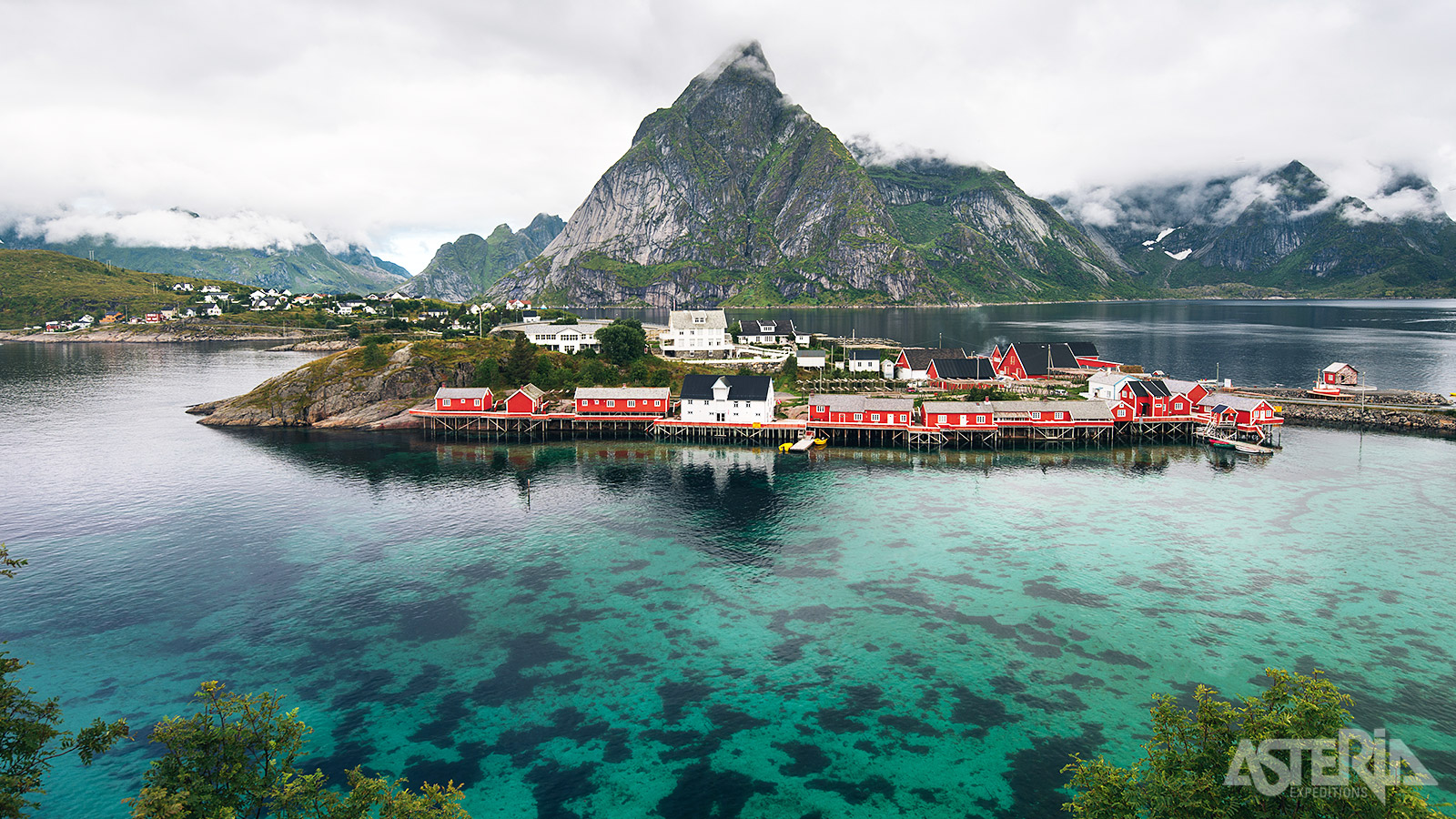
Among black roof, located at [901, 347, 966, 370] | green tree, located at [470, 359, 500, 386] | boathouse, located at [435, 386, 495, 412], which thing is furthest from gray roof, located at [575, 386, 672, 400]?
black roof, located at [901, 347, 966, 370]

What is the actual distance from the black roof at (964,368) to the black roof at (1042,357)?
912 centimetres

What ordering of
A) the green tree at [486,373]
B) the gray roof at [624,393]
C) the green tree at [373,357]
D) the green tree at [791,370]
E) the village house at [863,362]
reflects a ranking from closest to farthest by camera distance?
the gray roof at [624,393], the green tree at [486,373], the green tree at [373,357], the green tree at [791,370], the village house at [863,362]

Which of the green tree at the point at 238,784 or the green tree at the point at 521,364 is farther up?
the green tree at the point at 521,364

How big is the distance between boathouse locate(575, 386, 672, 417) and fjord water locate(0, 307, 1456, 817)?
66.8ft

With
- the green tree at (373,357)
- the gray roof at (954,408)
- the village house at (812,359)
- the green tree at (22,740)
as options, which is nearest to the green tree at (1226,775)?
the green tree at (22,740)

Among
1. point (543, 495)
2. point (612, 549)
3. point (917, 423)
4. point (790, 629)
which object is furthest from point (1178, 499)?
point (543, 495)

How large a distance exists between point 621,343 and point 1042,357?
77.0 m

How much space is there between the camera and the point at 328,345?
197 metres

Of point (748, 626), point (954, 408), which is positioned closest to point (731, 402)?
point (954, 408)

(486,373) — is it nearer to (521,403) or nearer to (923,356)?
(521,403)

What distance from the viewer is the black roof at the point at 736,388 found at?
92938mm

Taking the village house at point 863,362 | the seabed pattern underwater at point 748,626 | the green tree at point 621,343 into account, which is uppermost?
the green tree at point 621,343

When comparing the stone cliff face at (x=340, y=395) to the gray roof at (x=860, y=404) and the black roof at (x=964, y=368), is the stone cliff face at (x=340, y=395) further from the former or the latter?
the black roof at (x=964, y=368)

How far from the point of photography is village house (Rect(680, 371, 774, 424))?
305ft
